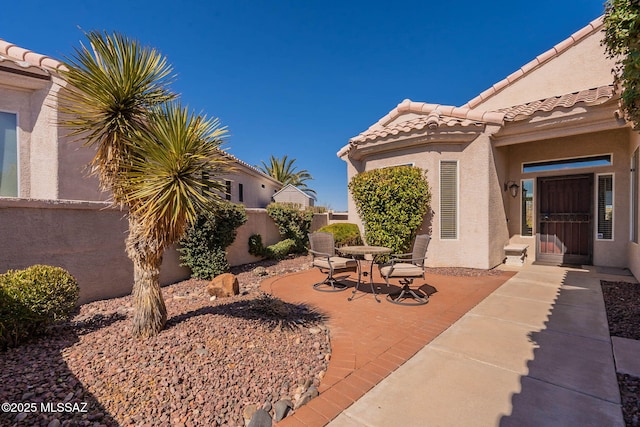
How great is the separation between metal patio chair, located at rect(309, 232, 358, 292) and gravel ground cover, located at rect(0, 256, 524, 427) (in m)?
1.95

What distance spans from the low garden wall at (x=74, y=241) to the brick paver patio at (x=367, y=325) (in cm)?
339

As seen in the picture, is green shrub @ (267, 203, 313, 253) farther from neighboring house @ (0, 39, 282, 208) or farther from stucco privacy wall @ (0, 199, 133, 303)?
stucco privacy wall @ (0, 199, 133, 303)

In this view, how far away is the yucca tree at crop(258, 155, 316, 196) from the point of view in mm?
30266

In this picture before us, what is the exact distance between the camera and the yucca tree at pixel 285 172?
3027 centimetres

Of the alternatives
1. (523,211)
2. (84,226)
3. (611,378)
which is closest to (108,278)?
(84,226)

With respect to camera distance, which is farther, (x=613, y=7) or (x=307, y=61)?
(x=307, y=61)

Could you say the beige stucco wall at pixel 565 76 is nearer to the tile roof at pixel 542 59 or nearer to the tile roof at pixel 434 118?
the tile roof at pixel 542 59

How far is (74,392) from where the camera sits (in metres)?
2.67

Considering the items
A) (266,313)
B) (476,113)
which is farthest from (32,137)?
(476,113)

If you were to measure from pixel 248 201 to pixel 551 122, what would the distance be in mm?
15807

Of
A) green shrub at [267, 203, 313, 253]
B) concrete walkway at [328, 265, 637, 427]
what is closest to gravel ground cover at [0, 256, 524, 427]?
concrete walkway at [328, 265, 637, 427]

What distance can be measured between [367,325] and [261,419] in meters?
2.56

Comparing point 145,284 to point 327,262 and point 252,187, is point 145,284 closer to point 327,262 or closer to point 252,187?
point 327,262

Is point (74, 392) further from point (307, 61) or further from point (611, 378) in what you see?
point (307, 61)
